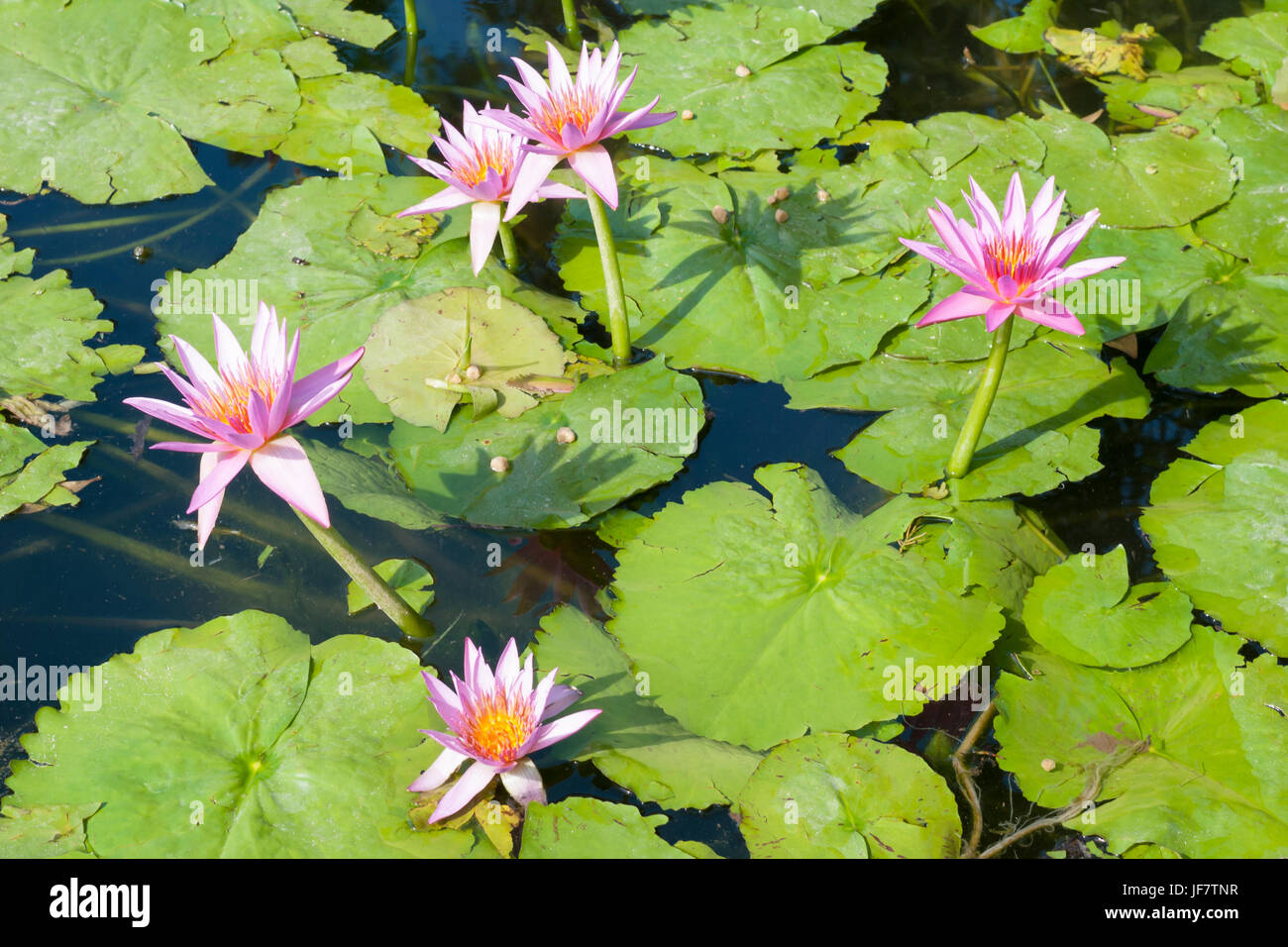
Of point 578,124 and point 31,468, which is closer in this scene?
point 578,124

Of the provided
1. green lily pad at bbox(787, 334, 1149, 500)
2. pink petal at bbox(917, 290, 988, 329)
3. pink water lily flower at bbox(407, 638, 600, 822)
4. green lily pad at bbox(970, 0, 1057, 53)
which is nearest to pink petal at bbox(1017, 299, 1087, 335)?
pink petal at bbox(917, 290, 988, 329)

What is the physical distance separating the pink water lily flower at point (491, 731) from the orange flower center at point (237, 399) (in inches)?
38.8

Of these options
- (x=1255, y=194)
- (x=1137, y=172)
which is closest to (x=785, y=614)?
(x=1137, y=172)

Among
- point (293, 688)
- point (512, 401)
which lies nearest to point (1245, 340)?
point (512, 401)

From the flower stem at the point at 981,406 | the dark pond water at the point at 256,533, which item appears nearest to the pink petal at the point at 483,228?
the dark pond water at the point at 256,533

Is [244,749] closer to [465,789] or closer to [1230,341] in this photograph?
[465,789]

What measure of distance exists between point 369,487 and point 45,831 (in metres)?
1.57

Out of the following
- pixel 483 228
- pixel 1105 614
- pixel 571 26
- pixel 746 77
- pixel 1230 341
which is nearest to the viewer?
pixel 1105 614

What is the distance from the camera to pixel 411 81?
5.70m

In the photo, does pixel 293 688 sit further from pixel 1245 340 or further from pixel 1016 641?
pixel 1245 340

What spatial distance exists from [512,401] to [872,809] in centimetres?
220

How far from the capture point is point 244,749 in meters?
2.97

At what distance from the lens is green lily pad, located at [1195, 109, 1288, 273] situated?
4.48 m

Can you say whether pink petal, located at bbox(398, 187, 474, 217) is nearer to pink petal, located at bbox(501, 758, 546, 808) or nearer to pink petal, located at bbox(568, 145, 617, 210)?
pink petal, located at bbox(568, 145, 617, 210)
